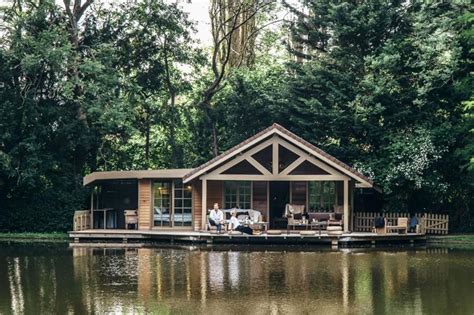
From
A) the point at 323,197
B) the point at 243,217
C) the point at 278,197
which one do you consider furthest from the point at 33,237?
the point at 323,197

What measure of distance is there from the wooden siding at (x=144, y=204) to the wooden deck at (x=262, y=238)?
→ 1.27 m

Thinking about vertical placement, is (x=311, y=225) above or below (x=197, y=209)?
below

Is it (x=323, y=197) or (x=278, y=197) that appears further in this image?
(x=278, y=197)

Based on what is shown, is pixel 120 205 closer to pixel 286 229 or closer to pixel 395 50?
pixel 286 229

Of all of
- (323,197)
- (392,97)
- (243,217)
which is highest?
(392,97)

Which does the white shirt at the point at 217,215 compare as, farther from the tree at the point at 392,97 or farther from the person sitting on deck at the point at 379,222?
the tree at the point at 392,97

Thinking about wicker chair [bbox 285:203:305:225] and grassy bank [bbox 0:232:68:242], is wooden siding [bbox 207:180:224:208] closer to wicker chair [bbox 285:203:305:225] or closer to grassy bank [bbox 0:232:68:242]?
wicker chair [bbox 285:203:305:225]

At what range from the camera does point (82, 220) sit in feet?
101

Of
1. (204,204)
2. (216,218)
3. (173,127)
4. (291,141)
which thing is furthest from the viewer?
(173,127)

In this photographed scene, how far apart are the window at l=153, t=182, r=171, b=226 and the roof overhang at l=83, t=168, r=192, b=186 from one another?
80cm

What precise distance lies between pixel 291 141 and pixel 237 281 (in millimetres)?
10918

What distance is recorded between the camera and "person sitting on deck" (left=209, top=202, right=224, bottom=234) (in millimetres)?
27625

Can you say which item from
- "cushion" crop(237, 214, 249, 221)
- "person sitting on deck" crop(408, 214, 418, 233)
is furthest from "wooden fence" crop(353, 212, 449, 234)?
"cushion" crop(237, 214, 249, 221)

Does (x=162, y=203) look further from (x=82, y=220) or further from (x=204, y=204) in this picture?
(x=82, y=220)
